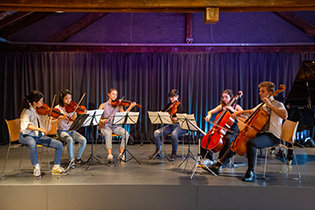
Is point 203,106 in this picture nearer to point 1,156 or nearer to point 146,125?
point 146,125

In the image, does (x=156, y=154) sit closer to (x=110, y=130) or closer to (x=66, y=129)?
(x=110, y=130)

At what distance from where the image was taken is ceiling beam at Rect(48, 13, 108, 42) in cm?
652

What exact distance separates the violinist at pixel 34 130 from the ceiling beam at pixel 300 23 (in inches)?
238

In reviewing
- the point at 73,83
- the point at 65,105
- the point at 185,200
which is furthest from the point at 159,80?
the point at 185,200

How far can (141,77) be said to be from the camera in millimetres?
6562

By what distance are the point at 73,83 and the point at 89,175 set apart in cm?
358

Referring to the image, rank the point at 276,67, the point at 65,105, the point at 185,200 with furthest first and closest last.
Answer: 1. the point at 276,67
2. the point at 65,105
3. the point at 185,200

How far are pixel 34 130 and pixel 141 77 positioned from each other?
3.44m

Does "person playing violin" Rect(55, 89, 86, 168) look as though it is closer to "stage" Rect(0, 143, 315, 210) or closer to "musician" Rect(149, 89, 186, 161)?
"stage" Rect(0, 143, 315, 210)

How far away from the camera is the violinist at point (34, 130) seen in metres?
3.49

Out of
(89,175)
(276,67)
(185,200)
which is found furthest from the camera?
(276,67)

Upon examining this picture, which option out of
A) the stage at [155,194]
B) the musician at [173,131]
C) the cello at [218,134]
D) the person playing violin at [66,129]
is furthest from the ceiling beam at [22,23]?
the cello at [218,134]

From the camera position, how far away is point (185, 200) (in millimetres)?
3062

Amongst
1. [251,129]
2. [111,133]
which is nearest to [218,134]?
[251,129]
